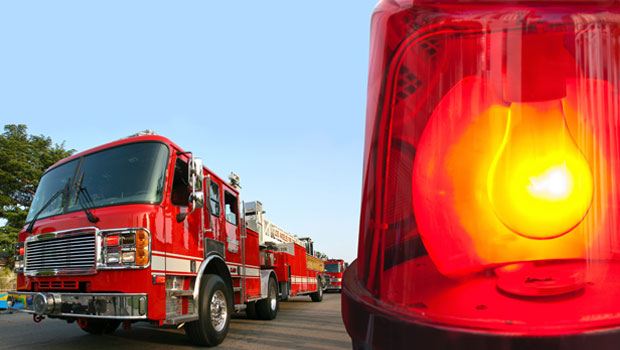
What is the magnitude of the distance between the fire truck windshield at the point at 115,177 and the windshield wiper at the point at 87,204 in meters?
0.03

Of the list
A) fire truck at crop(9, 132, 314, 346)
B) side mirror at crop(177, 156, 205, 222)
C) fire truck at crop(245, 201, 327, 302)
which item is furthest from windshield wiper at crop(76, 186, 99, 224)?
fire truck at crop(245, 201, 327, 302)

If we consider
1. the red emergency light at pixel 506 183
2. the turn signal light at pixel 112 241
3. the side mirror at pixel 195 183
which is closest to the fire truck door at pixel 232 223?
the side mirror at pixel 195 183

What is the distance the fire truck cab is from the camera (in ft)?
16.4

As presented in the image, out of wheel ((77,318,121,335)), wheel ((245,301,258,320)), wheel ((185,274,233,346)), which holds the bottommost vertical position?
wheel ((245,301,258,320))

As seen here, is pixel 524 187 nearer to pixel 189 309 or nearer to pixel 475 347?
pixel 475 347

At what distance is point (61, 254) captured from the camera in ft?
17.8

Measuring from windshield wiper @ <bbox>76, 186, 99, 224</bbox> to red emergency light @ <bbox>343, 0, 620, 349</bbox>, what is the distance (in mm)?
4814

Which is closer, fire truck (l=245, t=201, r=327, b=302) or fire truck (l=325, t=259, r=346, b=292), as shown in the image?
fire truck (l=245, t=201, r=327, b=302)

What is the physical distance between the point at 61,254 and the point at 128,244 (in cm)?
102

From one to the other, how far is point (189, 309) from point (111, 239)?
1.25m

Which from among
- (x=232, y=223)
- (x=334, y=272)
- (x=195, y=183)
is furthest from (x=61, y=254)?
(x=334, y=272)

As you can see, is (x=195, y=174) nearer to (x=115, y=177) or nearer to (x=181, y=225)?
(x=181, y=225)

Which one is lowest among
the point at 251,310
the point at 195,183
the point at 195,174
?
the point at 251,310

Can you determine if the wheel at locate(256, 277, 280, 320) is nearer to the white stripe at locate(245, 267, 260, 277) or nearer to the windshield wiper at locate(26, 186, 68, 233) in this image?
the white stripe at locate(245, 267, 260, 277)
